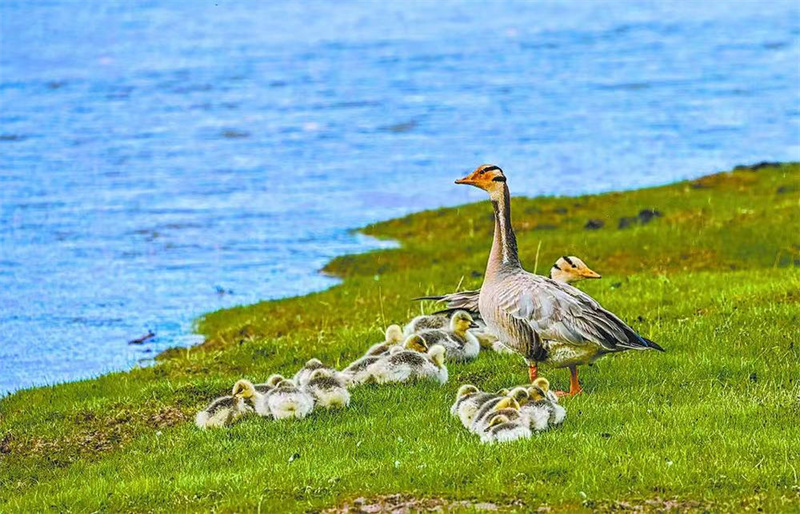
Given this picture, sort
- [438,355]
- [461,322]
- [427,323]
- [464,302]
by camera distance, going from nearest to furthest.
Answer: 1. [438,355]
2. [461,322]
3. [464,302]
4. [427,323]

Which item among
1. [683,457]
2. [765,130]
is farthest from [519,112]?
[683,457]

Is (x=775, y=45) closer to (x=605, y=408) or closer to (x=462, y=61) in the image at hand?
(x=462, y=61)

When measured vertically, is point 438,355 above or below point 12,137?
above

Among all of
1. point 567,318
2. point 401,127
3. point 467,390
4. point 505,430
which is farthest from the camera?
point 401,127

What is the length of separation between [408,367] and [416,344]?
2.21 ft

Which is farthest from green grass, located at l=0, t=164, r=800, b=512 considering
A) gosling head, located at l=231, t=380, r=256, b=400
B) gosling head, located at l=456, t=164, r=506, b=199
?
gosling head, located at l=456, t=164, r=506, b=199

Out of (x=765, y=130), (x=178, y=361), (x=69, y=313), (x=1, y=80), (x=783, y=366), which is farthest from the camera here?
(x=1, y=80)

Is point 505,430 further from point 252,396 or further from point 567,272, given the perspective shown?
point 567,272

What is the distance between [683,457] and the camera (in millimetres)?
11047

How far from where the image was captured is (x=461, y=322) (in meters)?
16.0

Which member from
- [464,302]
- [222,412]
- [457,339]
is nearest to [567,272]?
[464,302]

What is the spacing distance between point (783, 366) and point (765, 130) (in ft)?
102

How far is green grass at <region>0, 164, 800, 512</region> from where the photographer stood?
35.0 feet

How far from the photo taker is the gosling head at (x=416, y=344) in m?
15.0
